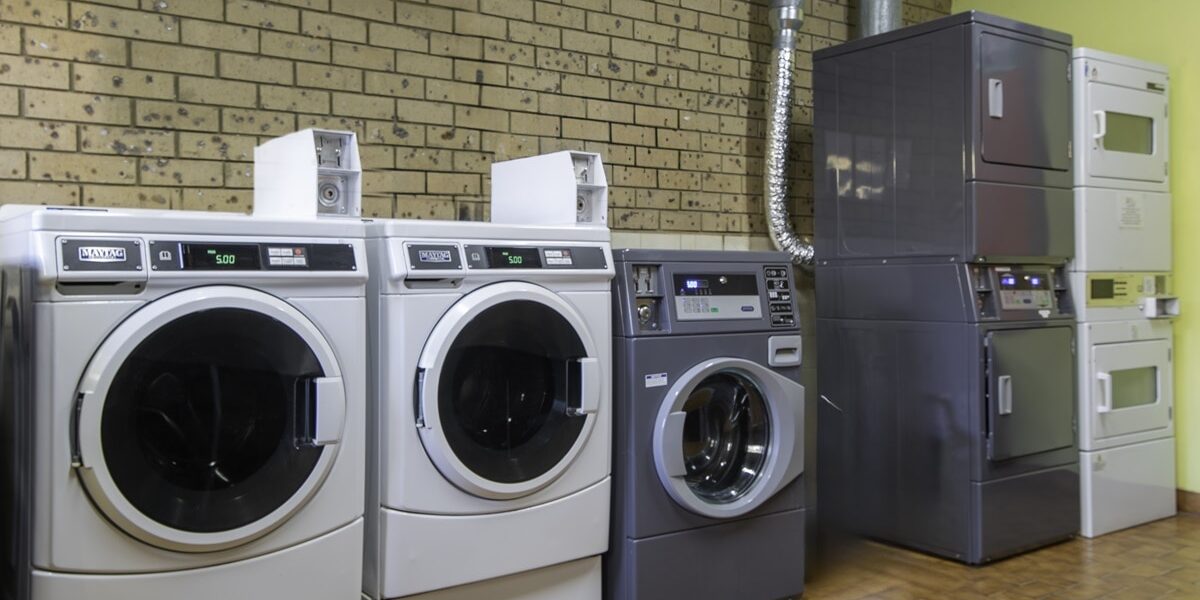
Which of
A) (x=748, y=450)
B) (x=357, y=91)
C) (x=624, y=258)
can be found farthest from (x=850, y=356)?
(x=357, y=91)

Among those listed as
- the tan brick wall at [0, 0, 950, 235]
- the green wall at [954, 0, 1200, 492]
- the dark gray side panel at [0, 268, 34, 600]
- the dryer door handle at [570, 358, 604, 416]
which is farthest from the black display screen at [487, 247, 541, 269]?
the green wall at [954, 0, 1200, 492]

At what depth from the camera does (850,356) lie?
406 cm

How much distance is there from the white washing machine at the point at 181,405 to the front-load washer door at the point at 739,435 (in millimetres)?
1073

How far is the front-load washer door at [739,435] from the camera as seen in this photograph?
9.95 ft

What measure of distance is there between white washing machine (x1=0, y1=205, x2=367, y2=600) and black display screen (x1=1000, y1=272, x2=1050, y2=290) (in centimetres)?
252

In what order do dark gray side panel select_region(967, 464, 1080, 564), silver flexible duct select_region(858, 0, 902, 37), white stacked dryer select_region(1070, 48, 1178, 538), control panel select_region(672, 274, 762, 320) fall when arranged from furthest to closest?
silver flexible duct select_region(858, 0, 902, 37) → white stacked dryer select_region(1070, 48, 1178, 538) → dark gray side panel select_region(967, 464, 1080, 564) → control panel select_region(672, 274, 762, 320)

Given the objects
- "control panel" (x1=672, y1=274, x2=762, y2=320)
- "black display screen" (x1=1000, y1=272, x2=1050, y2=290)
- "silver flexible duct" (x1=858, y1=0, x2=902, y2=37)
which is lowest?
"control panel" (x1=672, y1=274, x2=762, y2=320)

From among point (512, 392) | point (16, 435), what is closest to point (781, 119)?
point (512, 392)

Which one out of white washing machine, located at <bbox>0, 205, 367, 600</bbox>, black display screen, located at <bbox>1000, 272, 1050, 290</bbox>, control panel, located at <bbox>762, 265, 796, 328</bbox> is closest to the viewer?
white washing machine, located at <bbox>0, 205, 367, 600</bbox>

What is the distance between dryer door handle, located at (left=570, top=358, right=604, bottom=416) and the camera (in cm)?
270

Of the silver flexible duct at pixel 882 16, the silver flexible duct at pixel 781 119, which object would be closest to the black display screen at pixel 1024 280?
the silver flexible duct at pixel 781 119

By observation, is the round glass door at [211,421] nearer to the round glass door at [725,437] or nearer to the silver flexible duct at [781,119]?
the round glass door at [725,437]

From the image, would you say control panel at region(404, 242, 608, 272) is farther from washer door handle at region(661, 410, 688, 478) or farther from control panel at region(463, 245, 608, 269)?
washer door handle at region(661, 410, 688, 478)

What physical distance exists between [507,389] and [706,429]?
2.52ft
